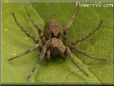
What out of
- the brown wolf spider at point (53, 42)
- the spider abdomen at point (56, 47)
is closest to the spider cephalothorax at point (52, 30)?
the brown wolf spider at point (53, 42)

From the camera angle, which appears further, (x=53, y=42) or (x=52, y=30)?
(x=52, y=30)

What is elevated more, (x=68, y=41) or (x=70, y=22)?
(x=70, y=22)

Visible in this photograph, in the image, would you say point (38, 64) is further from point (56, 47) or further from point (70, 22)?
point (70, 22)

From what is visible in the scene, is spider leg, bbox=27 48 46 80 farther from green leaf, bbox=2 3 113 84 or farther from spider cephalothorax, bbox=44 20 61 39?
spider cephalothorax, bbox=44 20 61 39

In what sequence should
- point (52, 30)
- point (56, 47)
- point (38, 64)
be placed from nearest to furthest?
point (38, 64), point (56, 47), point (52, 30)

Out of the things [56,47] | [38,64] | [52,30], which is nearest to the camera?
[38,64]

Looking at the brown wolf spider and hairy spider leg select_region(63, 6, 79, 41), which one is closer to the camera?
the brown wolf spider

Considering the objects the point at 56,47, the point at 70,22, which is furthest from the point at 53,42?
the point at 70,22

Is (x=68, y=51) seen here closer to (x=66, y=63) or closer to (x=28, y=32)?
(x=66, y=63)

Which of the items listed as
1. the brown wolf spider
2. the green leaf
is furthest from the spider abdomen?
the green leaf
